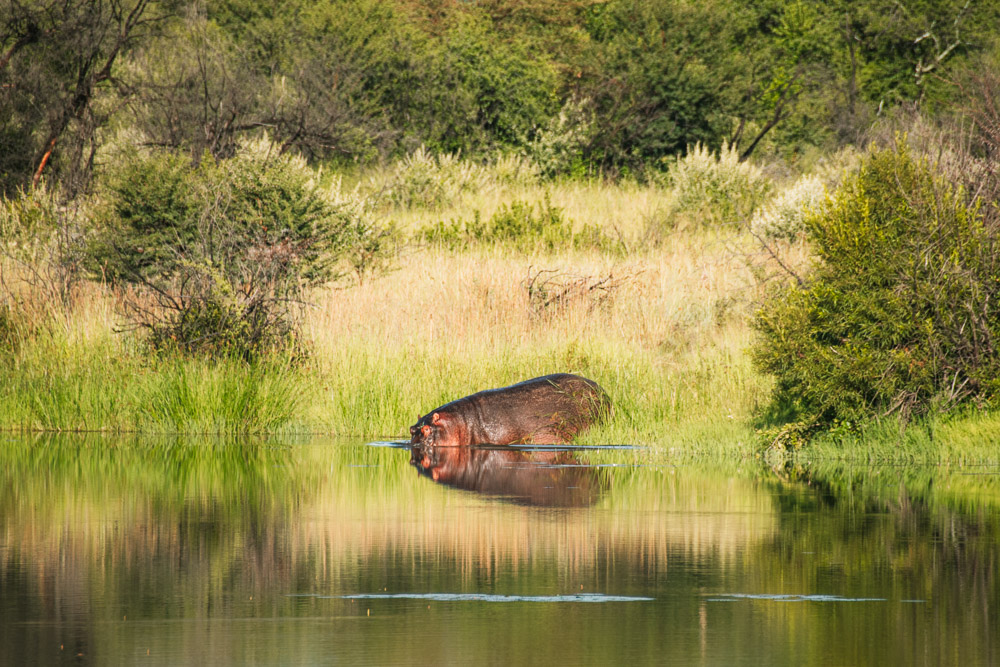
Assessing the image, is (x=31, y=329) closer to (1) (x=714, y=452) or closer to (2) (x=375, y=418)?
(2) (x=375, y=418)

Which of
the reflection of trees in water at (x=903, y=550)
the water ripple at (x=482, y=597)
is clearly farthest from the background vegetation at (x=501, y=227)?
the water ripple at (x=482, y=597)

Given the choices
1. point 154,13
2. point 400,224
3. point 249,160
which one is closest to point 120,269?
point 249,160

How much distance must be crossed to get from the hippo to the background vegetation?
20.4 inches

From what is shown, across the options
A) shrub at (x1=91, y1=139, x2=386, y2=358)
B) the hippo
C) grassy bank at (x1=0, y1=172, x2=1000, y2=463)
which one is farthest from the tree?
the hippo

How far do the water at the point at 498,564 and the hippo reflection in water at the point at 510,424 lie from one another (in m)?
0.87

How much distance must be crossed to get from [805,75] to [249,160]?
24727 millimetres

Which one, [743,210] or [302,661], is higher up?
[743,210]

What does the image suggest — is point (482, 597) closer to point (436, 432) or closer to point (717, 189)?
point (436, 432)

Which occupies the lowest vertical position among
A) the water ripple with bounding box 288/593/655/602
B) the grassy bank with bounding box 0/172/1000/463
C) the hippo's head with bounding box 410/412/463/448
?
the water ripple with bounding box 288/593/655/602

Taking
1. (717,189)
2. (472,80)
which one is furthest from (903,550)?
(472,80)

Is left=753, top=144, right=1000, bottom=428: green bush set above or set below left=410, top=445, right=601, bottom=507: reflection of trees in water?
above

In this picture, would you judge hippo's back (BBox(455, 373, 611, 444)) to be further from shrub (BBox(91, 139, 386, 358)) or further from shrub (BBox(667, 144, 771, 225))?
shrub (BBox(667, 144, 771, 225))

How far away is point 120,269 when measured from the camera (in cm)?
1947

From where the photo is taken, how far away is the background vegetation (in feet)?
39.9
